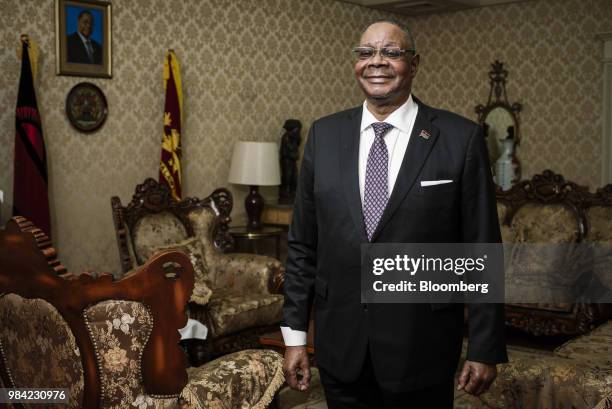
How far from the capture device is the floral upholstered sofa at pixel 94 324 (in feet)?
5.58

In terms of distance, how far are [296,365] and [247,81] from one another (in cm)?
436

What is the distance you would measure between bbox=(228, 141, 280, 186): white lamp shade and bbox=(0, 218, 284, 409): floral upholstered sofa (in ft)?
12.3

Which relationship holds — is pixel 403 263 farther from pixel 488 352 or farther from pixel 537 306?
pixel 537 306

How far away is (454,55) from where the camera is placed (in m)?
7.00

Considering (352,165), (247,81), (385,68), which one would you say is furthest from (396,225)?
(247,81)

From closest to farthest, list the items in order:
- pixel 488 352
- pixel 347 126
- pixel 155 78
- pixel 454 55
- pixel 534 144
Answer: pixel 488 352, pixel 347 126, pixel 155 78, pixel 534 144, pixel 454 55

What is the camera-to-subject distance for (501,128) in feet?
21.9

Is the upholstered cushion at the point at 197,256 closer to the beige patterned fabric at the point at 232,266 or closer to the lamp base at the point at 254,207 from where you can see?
the beige patterned fabric at the point at 232,266

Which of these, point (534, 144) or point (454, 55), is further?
point (454, 55)

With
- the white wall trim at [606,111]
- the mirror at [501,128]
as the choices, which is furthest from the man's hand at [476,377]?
the mirror at [501,128]

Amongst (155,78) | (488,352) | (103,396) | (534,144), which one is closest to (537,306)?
(534,144)

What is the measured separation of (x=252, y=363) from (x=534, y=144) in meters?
4.92

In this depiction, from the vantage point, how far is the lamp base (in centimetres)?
572

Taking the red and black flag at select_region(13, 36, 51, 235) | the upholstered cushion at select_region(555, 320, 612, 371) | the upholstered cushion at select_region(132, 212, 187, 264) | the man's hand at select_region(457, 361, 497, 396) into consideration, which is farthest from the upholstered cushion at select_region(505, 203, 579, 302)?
the man's hand at select_region(457, 361, 497, 396)
